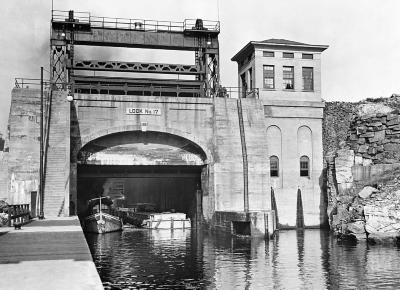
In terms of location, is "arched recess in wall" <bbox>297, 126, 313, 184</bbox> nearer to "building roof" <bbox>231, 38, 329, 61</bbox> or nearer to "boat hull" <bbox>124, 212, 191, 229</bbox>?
"building roof" <bbox>231, 38, 329, 61</bbox>

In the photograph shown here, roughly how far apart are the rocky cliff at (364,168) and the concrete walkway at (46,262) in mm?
21344

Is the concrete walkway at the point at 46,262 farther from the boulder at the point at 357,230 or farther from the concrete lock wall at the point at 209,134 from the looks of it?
the boulder at the point at 357,230

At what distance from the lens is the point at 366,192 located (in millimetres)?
38438

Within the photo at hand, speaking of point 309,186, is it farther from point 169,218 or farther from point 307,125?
point 169,218

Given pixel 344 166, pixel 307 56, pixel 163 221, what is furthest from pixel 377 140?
pixel 163 221

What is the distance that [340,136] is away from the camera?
4959 centimetres

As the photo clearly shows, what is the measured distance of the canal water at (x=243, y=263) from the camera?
20.6 meters

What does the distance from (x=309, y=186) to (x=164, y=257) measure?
21.9 m

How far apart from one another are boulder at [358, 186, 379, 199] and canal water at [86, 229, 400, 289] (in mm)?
3759

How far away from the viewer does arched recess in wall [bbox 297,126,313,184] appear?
47.5m

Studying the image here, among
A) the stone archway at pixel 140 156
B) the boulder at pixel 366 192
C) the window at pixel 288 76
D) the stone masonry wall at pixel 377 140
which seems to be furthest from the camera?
the window at pixel 288 76

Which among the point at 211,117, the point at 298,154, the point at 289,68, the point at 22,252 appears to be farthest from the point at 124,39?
the point at 22,252

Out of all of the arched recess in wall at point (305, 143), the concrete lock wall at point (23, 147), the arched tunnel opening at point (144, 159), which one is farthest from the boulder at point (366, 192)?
the concrete lock wall at point (23, 147)

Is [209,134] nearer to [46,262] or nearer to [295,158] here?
[295,158]
